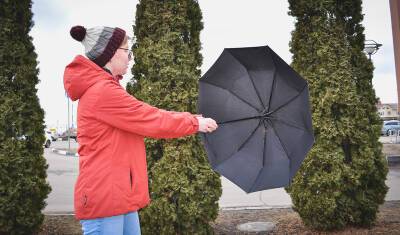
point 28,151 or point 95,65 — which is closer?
point 95,65

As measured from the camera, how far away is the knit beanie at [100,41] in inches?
94.8

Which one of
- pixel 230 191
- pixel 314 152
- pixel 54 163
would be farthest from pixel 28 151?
pixel 54 163

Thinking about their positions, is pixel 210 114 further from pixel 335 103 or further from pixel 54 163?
pixel 54 163

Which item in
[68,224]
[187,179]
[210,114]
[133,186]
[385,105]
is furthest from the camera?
[385,105]

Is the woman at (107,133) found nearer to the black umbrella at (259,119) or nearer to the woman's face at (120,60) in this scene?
the woman's face at (120,60)

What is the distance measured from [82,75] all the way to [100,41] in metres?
0.26

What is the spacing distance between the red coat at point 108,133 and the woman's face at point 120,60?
14cm

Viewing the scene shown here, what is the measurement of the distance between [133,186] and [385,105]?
114225 millimetres

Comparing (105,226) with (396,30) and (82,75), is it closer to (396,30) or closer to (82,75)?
(82,75)

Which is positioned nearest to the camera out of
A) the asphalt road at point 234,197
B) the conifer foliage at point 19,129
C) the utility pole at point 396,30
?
the conifer foliage at point 19,129

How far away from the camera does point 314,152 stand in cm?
556

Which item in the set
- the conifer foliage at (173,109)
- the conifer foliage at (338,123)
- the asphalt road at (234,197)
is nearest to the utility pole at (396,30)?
the asphalt road at (234,197)

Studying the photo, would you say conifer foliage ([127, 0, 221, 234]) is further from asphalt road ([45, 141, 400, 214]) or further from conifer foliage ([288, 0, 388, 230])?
asphalt road ([45, 141, 400, 214])

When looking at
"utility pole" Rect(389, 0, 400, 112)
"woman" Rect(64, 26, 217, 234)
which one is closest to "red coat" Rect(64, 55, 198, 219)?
"woman" Rect(64, 26, 217, 234)
